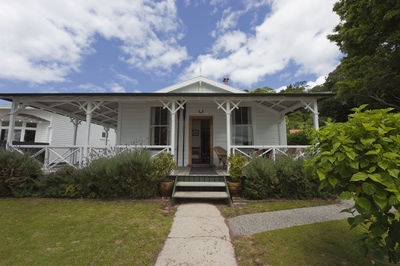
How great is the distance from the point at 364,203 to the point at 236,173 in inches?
148

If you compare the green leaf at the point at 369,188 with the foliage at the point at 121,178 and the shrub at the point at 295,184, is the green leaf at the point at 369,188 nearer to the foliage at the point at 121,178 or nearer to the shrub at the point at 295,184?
the shrub at the point at 295,184

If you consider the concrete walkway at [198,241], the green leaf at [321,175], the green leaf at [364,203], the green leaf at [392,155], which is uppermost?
the green leaf at [392,155]

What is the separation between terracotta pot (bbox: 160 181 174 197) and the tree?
33.4 feet

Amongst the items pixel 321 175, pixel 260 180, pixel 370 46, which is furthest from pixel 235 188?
pixel 370 46

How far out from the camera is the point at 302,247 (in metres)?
2.58

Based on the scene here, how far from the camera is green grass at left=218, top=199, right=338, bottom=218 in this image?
4.18m

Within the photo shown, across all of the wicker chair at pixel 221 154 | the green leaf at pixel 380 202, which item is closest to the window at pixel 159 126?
the wicker chair at pixel 221 154

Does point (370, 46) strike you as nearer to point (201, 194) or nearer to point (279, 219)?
point (279, 219)

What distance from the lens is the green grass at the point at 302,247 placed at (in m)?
2.26

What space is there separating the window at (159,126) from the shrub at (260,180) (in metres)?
4.52

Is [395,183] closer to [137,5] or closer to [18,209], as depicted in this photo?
[18,209]

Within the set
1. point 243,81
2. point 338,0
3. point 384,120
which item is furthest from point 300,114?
point 384,120

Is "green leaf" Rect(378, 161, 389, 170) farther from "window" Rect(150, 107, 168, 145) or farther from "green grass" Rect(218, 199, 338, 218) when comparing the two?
"window" Rect(150, 107, 168, 145)

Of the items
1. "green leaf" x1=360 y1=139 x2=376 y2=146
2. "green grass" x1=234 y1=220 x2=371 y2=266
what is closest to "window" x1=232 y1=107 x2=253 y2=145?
"green grass" x1=234 y1=220 x2=371 y2=266
